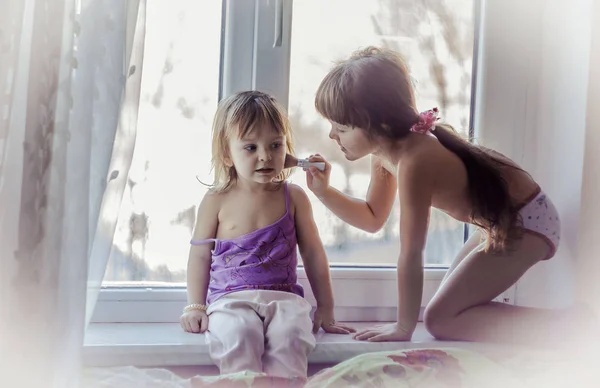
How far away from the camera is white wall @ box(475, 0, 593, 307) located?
4.71 ft

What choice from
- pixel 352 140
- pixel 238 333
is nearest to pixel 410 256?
pixel 352 140

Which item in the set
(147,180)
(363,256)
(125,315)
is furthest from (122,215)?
(363,256)

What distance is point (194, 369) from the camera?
3.91 ft

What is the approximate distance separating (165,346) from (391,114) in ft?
2.01

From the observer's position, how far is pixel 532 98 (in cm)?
147

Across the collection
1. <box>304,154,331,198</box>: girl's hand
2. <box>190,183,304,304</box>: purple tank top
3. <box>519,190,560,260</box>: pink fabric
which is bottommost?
<box>190,183,304,304</box>: purple tank top

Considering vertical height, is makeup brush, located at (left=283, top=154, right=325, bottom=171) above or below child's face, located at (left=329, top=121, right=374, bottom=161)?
below

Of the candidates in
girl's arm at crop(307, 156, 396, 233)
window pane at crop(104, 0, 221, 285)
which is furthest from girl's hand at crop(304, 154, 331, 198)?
window pane at crop(104, 0, 221, 285)

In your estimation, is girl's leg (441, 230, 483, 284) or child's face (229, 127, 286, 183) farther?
girl's leg (441, 230, 483, 284)

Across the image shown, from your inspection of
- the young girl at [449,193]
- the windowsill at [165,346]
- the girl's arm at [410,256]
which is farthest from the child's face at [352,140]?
the windowsill at [165,346]

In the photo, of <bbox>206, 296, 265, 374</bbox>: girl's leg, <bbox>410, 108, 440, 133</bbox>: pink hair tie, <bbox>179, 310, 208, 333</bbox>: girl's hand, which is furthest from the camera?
<bbox>410, 108, 440, 133</bbox>: pink hair tie

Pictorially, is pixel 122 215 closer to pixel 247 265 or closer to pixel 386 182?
pixel 247 265

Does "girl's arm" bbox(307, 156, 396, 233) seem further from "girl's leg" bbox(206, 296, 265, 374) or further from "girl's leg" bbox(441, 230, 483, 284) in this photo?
"girl's leg" bbox(206, 296, 265, 374)

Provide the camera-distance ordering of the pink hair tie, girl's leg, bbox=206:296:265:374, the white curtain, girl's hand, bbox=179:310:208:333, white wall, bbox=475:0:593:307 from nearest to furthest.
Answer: the white curtain → girl's leg, bbox=206:296:265:374 → girl's hand, bbox=179:310:208:333 → the pink hair tie → white wall, bbox=475:0:593:307
